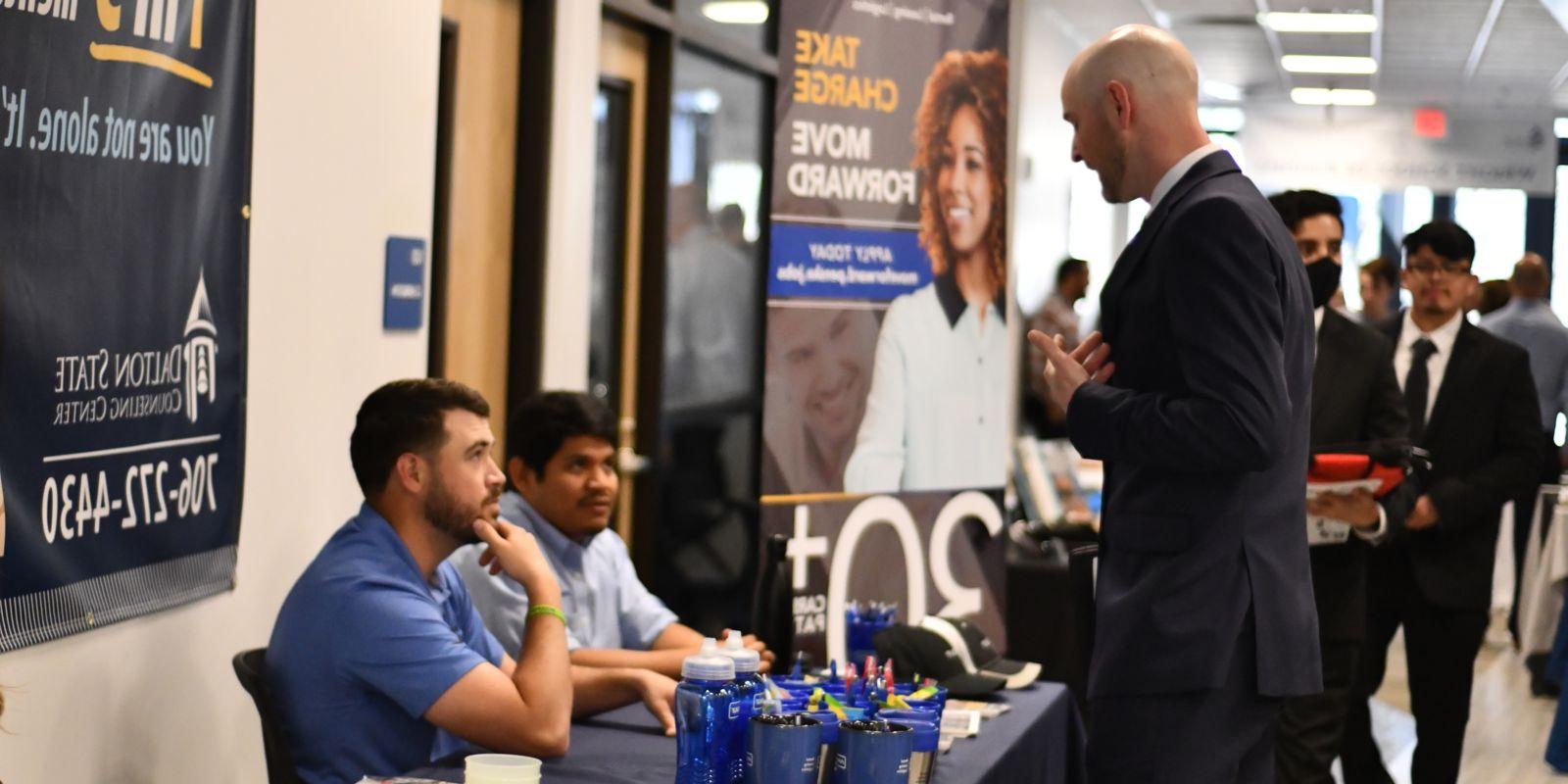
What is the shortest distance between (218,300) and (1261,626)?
170 cm

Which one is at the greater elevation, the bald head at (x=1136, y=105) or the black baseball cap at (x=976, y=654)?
the bald head at (x=1136, y=105)

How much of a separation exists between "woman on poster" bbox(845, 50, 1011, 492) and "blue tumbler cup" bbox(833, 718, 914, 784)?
2.42 m

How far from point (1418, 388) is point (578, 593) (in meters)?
2.48

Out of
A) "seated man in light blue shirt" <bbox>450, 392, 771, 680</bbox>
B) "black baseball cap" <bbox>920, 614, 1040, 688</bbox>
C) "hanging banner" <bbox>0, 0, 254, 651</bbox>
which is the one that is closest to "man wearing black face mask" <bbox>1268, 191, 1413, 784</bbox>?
"black baseball cap" <bbox>920, 614, 1040, 688</bbox>

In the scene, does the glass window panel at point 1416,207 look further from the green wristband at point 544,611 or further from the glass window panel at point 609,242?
the green wristband at point 544,611

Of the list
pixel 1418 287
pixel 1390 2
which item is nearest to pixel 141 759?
pixel 1418 287

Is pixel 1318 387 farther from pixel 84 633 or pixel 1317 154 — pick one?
pixel 1317 154

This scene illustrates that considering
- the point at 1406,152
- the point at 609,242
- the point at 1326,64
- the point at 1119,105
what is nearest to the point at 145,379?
the point at 1119,105

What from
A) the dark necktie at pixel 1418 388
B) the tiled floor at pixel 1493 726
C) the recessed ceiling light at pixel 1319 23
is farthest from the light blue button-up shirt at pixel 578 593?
the recessed ceiling light at pixel 1319 23

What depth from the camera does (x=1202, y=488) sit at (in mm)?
2146

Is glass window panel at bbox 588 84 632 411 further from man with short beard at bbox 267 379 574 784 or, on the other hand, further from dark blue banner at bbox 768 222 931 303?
man with short beard at bbox 267 379 574 784

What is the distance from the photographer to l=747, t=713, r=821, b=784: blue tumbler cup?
1927mm

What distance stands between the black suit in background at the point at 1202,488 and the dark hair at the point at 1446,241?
2348mm

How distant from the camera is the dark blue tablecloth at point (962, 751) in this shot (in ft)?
7.44
